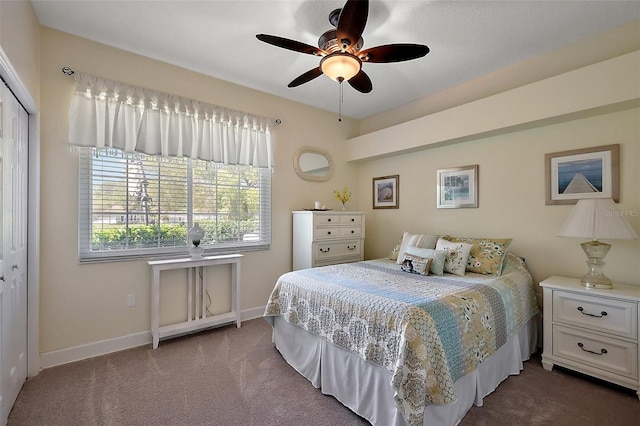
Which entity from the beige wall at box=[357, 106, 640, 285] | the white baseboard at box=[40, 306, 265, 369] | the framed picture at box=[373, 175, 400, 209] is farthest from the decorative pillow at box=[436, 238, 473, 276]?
the white baseboard at box=[40, 306, 265, 369]

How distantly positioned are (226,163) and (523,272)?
3253 millimetres

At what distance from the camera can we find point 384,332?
1.68m

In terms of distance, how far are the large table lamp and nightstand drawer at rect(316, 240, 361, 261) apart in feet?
7.32

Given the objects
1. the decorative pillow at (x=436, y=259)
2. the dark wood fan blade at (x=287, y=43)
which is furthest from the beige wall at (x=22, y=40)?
the decorative pillow at (x=436, y=259)

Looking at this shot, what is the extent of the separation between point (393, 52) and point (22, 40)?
2.48m

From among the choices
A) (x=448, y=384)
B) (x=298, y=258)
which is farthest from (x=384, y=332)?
(x=298, y=258)

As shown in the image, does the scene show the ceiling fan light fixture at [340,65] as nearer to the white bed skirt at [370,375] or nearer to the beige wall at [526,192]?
the beige wall at [526,192]

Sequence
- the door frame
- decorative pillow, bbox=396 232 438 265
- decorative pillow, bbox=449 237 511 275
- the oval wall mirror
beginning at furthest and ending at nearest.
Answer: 1. the oval wall mirror
2. decorative pillow, bbox=396 232 438 265
3. decorative pillow, bbox=449 237 511 275
4. the door frame

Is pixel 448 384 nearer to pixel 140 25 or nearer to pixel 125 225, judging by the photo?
pixel 125 225

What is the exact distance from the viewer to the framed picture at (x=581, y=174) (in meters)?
2.41

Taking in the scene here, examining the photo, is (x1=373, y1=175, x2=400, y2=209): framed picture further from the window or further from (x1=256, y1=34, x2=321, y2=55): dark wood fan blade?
(x1=256, y1=34, x2=321, y2=55): dark wood fan blade

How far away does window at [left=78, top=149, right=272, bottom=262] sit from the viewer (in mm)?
2643

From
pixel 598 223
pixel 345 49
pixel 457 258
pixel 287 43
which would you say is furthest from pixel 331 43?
pixel 598 223

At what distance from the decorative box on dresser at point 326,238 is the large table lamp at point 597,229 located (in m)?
2.21
